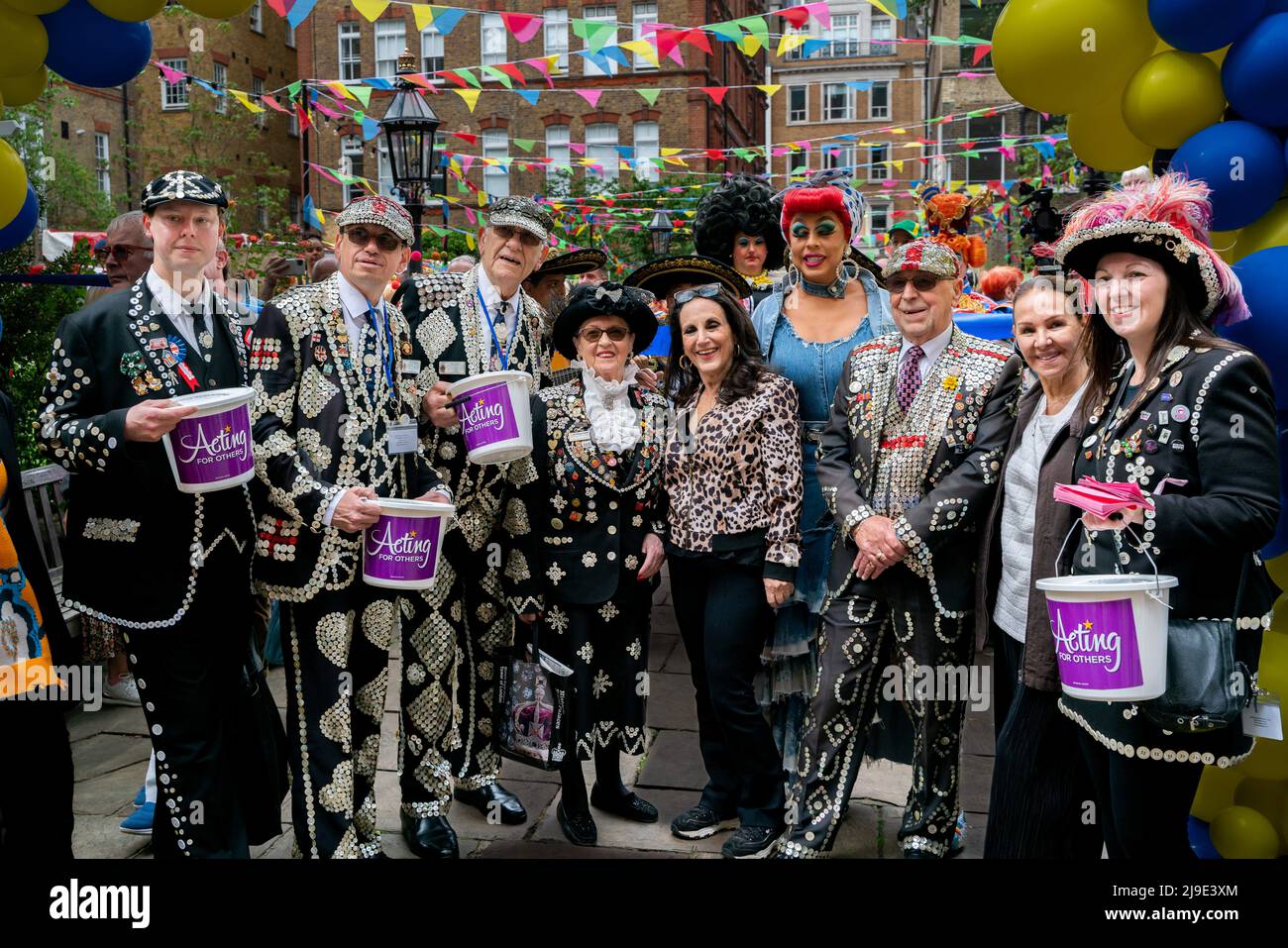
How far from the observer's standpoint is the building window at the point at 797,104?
46875 mm

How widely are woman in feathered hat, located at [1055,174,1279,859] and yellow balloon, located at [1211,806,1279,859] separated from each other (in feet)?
2.35

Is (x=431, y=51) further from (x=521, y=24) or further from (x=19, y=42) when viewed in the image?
(x=19, y=42)

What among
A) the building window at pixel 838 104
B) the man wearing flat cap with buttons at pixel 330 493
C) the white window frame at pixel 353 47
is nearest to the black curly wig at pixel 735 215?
the man wearing flat cap with buttons at pixel 330 493

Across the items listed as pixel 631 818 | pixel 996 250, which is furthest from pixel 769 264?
pixel 996 250

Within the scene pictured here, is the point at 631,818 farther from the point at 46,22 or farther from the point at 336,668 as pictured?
the point at 46,22

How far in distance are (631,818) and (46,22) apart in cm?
350

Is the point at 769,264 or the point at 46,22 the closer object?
the point at 46,22

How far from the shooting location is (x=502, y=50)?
31.0 metres

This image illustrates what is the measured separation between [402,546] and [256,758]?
0.99m

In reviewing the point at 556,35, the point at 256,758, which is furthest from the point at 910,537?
the point at 556,35

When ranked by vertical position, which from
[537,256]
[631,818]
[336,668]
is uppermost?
[537,256]

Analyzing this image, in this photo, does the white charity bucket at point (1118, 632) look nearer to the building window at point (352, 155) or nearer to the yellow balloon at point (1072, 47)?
the yellow balloon at point (1072, 47)

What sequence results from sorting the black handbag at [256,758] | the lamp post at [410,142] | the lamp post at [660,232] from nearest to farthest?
the black handbag at [256,758] < the lamp post at [410,142] < the lamp post at [660,232]

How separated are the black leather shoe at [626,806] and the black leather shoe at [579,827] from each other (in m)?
0.19
